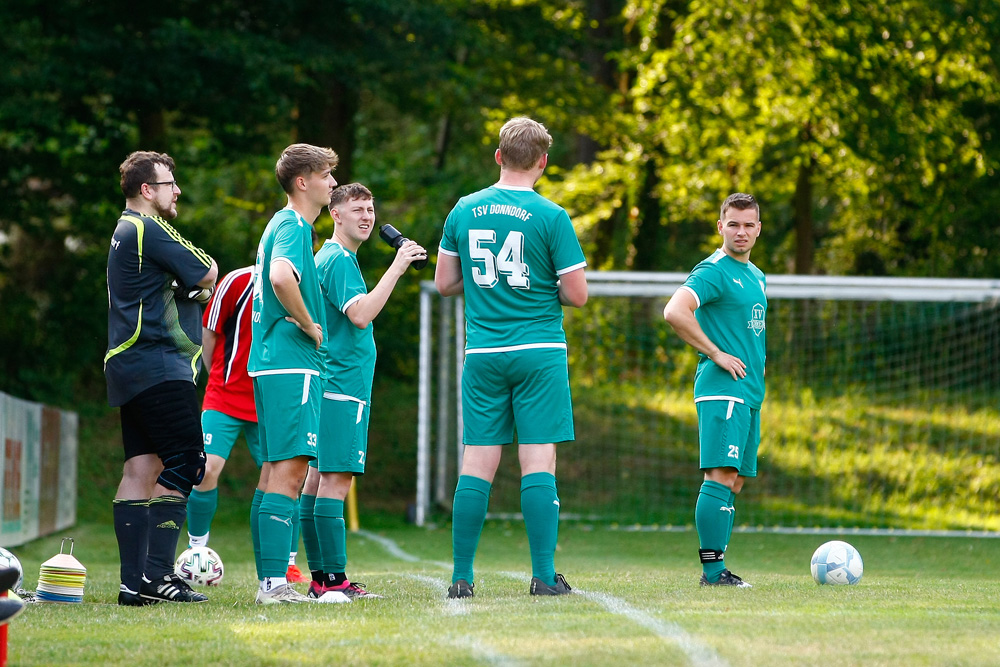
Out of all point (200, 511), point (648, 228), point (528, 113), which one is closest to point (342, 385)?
point (200, 511)

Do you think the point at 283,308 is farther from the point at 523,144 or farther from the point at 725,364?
the point at 725,364

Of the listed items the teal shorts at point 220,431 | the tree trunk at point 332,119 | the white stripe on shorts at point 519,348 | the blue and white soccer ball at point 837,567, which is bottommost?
the blue and white soccer ball at point 837,567

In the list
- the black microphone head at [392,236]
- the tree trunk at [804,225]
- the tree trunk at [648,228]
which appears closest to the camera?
the black microphone head at [392,236]

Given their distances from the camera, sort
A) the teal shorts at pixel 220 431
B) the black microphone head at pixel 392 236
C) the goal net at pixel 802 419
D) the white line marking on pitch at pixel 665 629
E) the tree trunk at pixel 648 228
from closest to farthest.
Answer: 1. the white line marking on pitch at pixel 665 629
2. the black microphone head at pixel 392 236
3. the teal shorts at pixel 220 431
4. the goal net at pixel 802 419
5. the tree trunk at pixel 648 228

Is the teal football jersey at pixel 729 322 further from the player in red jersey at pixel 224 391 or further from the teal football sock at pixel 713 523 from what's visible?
the player in red jersey at pixel 224 391

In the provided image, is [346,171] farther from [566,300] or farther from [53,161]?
[566,300]

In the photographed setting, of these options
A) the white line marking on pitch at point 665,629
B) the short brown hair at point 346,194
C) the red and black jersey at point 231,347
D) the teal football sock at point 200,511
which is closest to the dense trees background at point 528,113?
the red and black jersey at point 231,347

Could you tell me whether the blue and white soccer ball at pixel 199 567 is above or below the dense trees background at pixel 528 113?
below

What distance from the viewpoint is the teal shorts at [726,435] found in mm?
6289

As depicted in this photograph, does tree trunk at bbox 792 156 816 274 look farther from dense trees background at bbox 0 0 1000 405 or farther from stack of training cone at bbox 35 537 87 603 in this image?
stack of training cone at bbox 35 537 87 603

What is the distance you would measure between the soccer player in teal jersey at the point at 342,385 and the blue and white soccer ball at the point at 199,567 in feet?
2.56

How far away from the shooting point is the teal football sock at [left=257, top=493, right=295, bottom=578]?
549cm

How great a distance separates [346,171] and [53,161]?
438cm

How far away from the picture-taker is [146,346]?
226 inches
